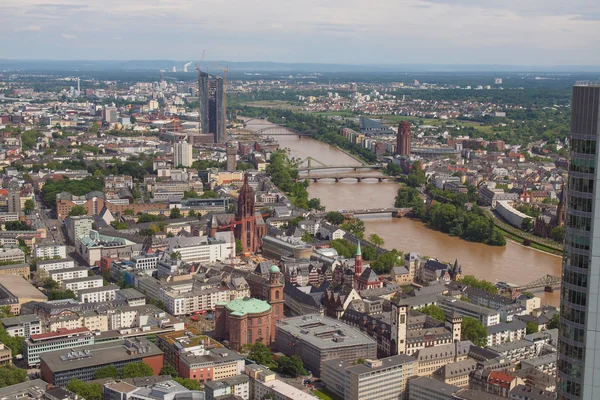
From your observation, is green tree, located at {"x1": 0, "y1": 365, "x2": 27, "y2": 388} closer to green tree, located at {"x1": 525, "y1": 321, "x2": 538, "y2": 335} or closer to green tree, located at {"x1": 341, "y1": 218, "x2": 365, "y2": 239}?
green tree, located at {"x1": 525, "y1": 321, "x2": 538, "y2": 335}

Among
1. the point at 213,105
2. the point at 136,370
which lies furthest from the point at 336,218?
the point at 213,105

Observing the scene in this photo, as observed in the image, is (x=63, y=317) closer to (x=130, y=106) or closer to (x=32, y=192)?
(x=32, y=192)

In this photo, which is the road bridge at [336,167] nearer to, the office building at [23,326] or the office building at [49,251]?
the office building at [49,251]

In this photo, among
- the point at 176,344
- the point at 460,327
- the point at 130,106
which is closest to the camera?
the point at 176,344

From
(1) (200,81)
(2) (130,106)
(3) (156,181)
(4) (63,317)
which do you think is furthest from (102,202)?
(2) (130,106)

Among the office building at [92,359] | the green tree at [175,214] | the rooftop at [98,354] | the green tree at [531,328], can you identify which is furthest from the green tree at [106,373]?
the green tree at [175,214]

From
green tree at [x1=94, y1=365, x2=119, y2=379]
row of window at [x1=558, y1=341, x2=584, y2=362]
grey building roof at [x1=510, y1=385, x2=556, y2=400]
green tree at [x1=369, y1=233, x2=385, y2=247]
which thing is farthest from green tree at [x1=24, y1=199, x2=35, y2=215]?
row of window at [x1=558, y1=341, x2=584, y2=362]

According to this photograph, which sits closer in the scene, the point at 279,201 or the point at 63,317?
the point at 63,317
